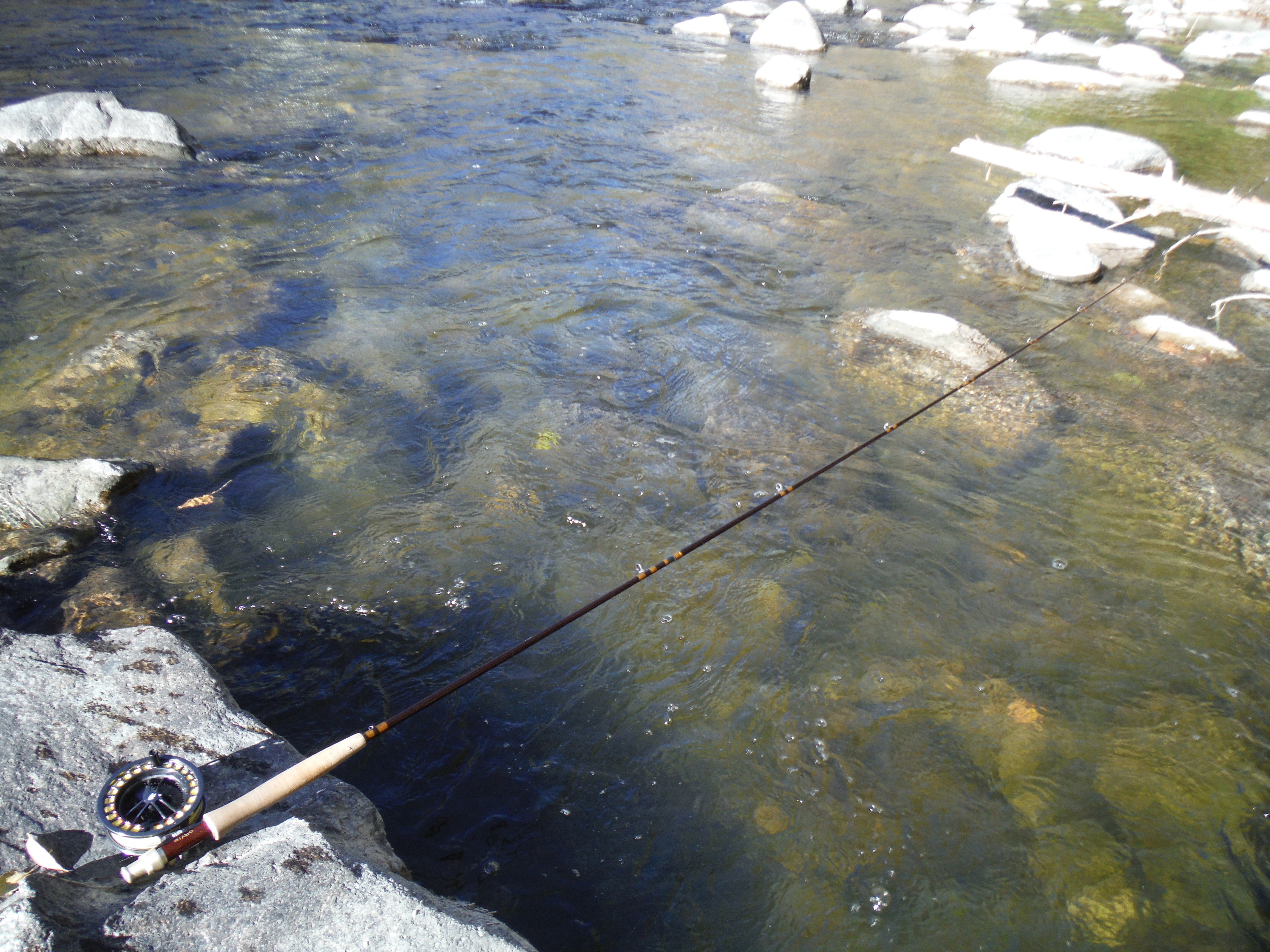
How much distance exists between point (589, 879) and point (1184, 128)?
1564cm

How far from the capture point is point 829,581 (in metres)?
3.78

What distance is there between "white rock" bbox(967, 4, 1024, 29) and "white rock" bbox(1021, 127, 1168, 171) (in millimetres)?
10727

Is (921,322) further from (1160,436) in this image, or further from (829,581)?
(829,581)

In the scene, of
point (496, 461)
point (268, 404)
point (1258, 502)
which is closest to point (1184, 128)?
point (1258, 502)

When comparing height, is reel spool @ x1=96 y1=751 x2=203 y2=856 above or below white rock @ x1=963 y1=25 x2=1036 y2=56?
above

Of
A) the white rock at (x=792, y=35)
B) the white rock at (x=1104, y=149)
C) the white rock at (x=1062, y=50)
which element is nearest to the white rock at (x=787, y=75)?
the white rock at (x=792, y=35)

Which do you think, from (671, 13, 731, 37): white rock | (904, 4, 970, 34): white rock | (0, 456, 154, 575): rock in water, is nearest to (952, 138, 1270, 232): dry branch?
(0, 456, 154, 575): rock in water

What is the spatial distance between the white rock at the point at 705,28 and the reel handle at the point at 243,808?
18.0 m

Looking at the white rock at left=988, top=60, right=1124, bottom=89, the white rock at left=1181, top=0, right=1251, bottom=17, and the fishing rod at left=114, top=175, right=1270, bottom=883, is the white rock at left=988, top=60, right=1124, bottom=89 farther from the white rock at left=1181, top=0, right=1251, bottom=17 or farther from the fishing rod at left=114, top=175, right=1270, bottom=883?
the fishing rod at left=114, top=175, right=1270, bottom=883

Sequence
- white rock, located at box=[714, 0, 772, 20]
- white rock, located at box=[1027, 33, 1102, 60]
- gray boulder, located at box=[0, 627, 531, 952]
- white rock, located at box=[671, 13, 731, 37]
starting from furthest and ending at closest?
white rock, located at box=[714, 0, 772, 20]
white rock, located at box=[1027, 33, 1102, 60]
white rock, located at box=[671, 13, 731, 37]
gray boulder, located at box=[0, 627, 531, 952]

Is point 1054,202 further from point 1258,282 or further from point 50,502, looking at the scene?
point 50,502

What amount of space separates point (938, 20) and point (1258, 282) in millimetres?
17651

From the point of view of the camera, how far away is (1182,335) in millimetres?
6316

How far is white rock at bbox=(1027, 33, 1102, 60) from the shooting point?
1725 centimetres
